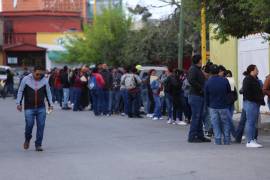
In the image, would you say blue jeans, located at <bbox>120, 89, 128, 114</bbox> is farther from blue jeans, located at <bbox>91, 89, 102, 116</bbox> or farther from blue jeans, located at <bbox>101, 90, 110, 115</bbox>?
blue jeans, located at <bbox>91, 89, 102, 116</bbox>

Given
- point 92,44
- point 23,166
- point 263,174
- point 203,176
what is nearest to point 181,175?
point 203,176

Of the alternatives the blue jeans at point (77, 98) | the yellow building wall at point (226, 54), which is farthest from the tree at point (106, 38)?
the blue jeans at point (77, 98)

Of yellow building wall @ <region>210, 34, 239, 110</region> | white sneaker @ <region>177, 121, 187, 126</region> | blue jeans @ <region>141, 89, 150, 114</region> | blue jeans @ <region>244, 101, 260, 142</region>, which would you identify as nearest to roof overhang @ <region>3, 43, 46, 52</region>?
yellow building wall @ <region>210, 34, 239, 110</region>

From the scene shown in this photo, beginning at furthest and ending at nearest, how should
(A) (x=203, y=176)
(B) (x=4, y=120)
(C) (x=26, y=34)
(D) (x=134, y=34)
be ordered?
(C) (x=26, y=34), (D) (x=134, y=34), (B) (x=4, y=120), (A) (x=203, y=176)

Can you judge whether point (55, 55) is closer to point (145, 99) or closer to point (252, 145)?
point (145, 99)

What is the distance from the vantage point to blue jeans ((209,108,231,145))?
14.7m

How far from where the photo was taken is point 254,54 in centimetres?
2519

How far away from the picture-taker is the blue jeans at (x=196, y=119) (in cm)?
1507

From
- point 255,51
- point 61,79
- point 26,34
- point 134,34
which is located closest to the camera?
point 255,51

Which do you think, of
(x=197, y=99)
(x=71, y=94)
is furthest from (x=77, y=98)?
(x=197, y=99)

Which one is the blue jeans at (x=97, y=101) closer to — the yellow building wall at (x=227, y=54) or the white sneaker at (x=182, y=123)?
the white sneaker at (x=182, y=123)

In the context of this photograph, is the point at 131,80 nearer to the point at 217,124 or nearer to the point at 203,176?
the point at 217,124

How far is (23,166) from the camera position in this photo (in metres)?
11.7

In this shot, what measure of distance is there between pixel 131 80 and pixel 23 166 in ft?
38.9
